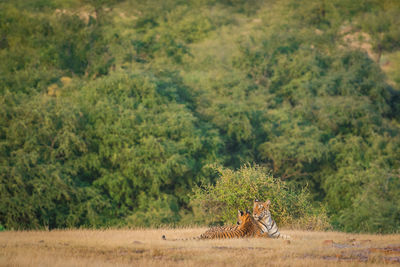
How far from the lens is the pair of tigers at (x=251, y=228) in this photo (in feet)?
37.2

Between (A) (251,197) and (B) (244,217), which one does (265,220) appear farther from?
(A) (251,197)

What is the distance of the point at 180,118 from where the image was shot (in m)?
28.7

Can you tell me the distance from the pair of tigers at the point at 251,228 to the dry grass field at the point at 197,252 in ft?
1.68

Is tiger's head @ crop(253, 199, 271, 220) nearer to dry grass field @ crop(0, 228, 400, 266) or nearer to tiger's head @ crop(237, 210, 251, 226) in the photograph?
tiger's head @ crop(237, 210, 251, 226)

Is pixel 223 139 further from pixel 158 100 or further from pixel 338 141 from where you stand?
pixel 338 141

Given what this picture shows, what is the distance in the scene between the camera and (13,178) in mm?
24766

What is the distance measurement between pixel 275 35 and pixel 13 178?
22.5 m

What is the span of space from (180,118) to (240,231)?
695 inches

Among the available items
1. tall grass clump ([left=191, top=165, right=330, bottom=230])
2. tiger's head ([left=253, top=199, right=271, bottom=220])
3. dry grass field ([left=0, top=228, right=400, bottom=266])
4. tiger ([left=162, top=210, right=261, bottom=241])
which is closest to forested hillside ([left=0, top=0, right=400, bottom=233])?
tall grass clump ([left=191, top=165, right=330, bottom=230])

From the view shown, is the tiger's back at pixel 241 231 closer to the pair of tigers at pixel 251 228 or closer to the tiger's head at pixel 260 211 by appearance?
the pair of tigers at pixel 251 228

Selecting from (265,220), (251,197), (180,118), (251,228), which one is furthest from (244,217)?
(180,118)

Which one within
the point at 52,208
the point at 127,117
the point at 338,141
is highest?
the point at 127,117

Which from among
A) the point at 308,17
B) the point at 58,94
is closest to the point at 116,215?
the point at 58,94

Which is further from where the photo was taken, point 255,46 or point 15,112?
point 255,46
